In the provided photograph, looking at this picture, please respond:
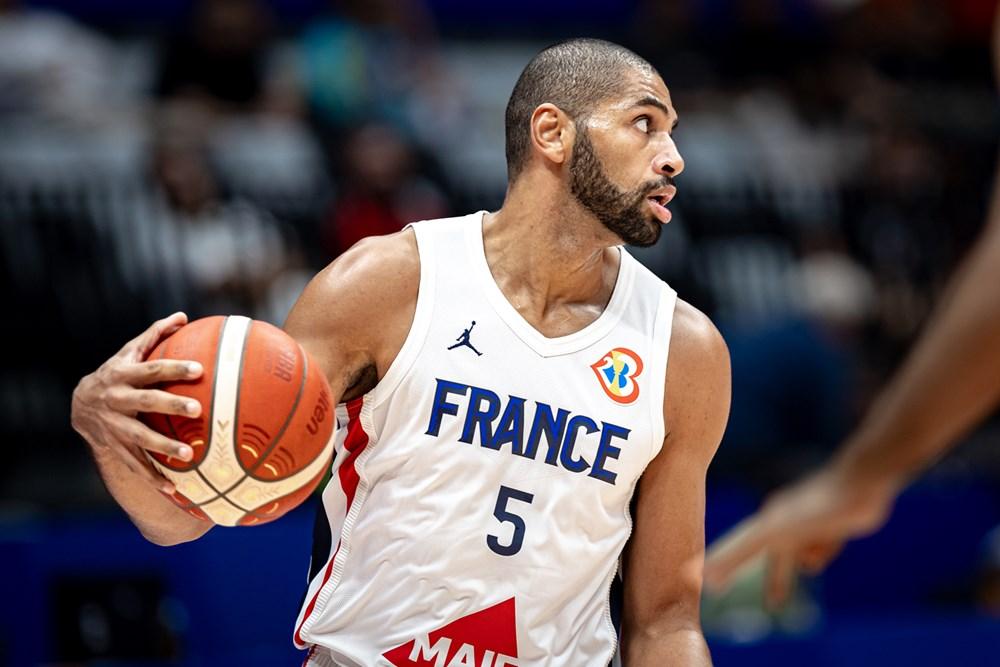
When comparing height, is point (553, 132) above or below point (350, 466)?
above

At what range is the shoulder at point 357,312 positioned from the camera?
157 inches

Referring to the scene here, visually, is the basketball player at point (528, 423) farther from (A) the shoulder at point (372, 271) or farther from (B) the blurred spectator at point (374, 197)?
(B) the blurred spectator at point (374, 197)

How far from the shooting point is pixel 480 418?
4.04 meters

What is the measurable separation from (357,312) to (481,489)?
0.58m

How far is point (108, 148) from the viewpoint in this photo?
9344 millimetres

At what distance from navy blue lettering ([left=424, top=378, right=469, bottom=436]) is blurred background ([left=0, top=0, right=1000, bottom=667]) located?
244 centimetres

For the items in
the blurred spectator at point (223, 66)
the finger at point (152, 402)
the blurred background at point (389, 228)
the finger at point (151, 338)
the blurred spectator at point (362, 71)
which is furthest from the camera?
the blurred spectator at point (362, 71)

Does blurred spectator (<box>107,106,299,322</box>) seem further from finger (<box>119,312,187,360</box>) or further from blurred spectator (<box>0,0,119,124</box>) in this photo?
finger (<box>119,312,187,360</box>)

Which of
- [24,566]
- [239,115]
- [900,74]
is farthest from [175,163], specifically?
[900,74]

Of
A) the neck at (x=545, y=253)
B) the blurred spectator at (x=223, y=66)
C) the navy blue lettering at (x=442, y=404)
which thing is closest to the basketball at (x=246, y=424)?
the navy blue lettering at (x=442, y=404)

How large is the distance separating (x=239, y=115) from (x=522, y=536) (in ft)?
20.7

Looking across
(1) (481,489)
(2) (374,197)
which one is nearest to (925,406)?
(1) (481,489)

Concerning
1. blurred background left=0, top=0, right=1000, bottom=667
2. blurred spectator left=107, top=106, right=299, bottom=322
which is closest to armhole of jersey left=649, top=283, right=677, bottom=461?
blurred background left=0, top=0, right=1000, bottom=667

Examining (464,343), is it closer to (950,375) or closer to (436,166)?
(950,375)
